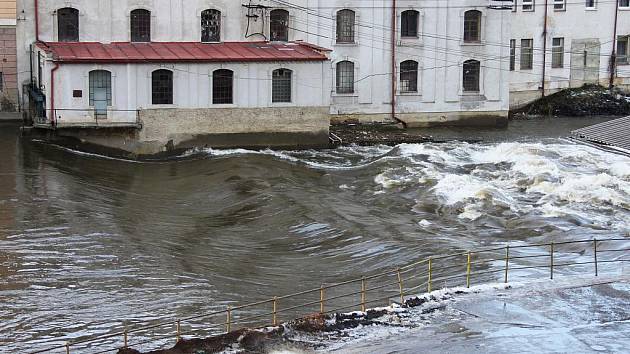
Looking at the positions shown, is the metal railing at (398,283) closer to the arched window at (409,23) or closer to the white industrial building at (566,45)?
the arched window at (409,23)

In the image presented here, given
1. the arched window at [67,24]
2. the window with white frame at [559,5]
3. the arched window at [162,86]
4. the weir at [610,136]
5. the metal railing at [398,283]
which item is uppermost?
the window with white frame at [559,5]

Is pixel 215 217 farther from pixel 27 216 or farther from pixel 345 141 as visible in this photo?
pixel 345 141

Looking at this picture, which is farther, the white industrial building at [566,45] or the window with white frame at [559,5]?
the window with white frame at [559,5]

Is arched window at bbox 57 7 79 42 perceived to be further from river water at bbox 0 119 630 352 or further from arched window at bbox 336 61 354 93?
arched window at bbox 336 61 354 93

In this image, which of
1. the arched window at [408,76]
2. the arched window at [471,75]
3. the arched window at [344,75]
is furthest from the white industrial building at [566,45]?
the arched window at [344,75]

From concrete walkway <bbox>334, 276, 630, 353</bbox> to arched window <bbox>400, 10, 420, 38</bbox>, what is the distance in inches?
1198

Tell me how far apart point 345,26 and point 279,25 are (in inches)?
136

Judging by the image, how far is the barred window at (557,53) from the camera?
5919cm

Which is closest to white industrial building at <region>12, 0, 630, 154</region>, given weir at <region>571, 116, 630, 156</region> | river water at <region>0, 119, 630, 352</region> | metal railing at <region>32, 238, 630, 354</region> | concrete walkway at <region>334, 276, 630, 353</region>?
river water at <region>0, 119, 630, 352</region>

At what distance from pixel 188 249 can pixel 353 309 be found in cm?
865

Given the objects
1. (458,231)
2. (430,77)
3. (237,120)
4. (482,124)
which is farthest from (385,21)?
(458,231)

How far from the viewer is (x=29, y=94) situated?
155 feet

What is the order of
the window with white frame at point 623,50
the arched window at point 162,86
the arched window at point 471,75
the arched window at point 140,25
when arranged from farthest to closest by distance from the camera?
the window with white frame at point 623,50 → the arched window at point 471,75 → the arched window at point 140,25 → the arched window at point 162,86

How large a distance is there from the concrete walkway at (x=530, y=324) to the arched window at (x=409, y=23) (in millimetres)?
30428
